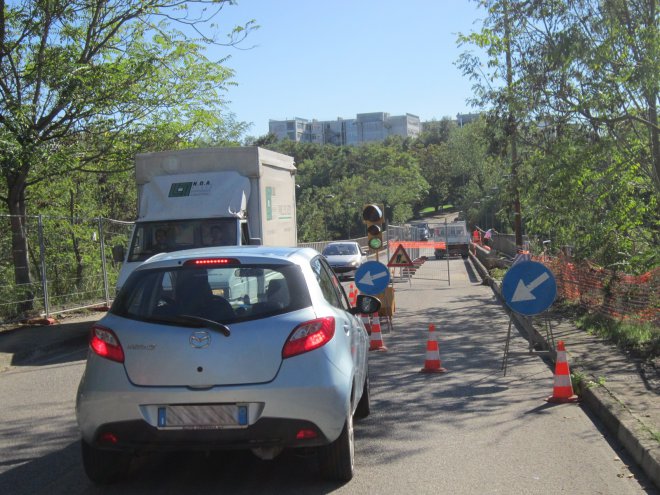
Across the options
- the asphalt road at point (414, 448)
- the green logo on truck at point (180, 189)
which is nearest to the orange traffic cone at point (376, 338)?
the asphalt road at point (414, 448)

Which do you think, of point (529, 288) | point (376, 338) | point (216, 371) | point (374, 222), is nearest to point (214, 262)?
point (216, 371)

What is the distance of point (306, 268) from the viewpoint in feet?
17.1

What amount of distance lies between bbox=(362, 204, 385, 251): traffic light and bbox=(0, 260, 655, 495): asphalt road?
535 centimetres

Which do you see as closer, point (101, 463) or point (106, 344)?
point (106, 344)

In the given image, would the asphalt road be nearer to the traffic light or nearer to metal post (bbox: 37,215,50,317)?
metal post (bbox: 37,215,50,317)

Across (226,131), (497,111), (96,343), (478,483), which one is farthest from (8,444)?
(226,131)

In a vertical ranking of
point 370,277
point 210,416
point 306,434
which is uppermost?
point 370,277

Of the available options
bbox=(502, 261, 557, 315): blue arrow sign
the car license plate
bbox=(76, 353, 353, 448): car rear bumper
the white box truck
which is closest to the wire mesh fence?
the white box truck

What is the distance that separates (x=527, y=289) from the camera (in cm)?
898

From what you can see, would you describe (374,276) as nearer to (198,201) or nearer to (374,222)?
(374,222)

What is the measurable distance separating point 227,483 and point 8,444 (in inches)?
93.6

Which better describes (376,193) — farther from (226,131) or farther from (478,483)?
(478,483)

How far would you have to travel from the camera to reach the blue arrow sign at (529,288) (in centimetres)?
889

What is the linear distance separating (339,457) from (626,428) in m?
2.60
